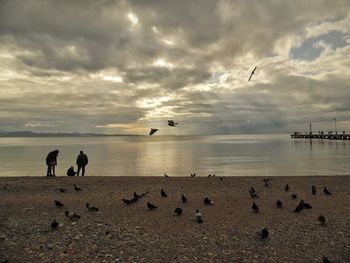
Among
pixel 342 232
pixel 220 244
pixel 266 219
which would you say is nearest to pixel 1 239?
pixel 220 244

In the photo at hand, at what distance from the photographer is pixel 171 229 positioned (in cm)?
1173

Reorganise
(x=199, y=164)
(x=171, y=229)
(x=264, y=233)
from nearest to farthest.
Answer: (x=264, y=233) → (x=171, y=229) → (x=199, y=164)

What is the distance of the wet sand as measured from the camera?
30.4ft

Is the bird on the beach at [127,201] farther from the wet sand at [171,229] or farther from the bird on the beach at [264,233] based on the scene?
the bird on the beach at [264,233]

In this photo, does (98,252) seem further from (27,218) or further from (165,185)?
(165,185)

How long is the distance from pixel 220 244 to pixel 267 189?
12.0m

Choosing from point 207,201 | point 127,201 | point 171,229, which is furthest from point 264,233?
point 127,201

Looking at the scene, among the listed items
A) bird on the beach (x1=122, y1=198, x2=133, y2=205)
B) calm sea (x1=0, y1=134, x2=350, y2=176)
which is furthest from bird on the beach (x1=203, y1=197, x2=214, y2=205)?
calm sea (x1=0, y1=134, x2=350, y2=176)

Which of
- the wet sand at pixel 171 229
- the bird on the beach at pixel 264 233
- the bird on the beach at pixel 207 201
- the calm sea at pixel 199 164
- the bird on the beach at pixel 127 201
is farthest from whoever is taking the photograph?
the calm sea at pixel 199 164

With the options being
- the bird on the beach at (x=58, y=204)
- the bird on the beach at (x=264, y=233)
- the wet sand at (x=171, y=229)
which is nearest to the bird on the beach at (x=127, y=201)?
the wet sand at (x=171, y=229)

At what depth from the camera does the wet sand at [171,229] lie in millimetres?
9273

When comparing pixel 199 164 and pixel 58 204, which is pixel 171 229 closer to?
pixel 58 204

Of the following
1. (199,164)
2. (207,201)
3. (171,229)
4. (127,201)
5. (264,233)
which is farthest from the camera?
(199,164)

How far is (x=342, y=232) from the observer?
1121cm
